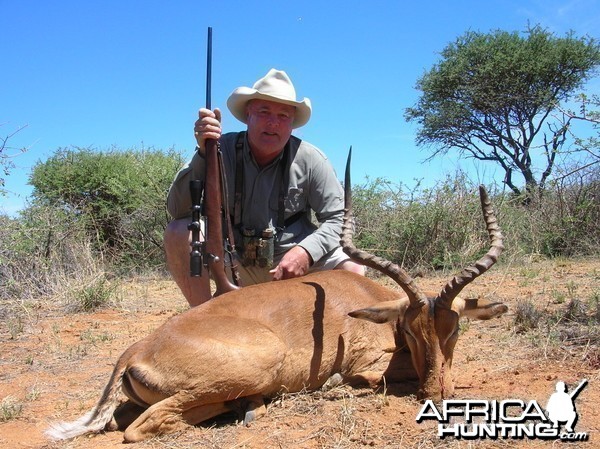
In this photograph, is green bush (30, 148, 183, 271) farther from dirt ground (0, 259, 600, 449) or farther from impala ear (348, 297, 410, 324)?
impala ear (348, 297, 410, 324)

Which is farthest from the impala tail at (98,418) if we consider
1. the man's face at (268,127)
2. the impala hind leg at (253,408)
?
the man's face at (268,127)

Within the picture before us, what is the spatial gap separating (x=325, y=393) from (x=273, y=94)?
275cm

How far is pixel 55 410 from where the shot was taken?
428 cm

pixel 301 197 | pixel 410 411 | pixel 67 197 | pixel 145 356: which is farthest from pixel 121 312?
pixel 67 197

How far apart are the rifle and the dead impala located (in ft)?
2.14

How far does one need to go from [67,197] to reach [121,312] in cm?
738

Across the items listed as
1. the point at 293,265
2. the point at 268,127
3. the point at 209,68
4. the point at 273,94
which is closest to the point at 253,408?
the point at 293,265

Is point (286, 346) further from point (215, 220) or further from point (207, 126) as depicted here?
point (207, 126)

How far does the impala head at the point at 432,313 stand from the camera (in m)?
3.84

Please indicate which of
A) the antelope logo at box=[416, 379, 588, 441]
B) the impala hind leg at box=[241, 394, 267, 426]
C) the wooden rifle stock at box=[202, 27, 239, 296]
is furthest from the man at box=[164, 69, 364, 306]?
the antelope logo at box=[416, 379, 588, 441]

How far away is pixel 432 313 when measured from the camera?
13.0ft

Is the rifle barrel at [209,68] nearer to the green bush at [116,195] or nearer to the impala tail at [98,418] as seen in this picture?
the impala tail at [98,418]

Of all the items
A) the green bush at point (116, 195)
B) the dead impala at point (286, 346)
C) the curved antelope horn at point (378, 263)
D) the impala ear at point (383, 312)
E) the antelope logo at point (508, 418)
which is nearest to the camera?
the antelope logo at point (508, 418)

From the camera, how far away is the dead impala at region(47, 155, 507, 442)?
11.9 ft
